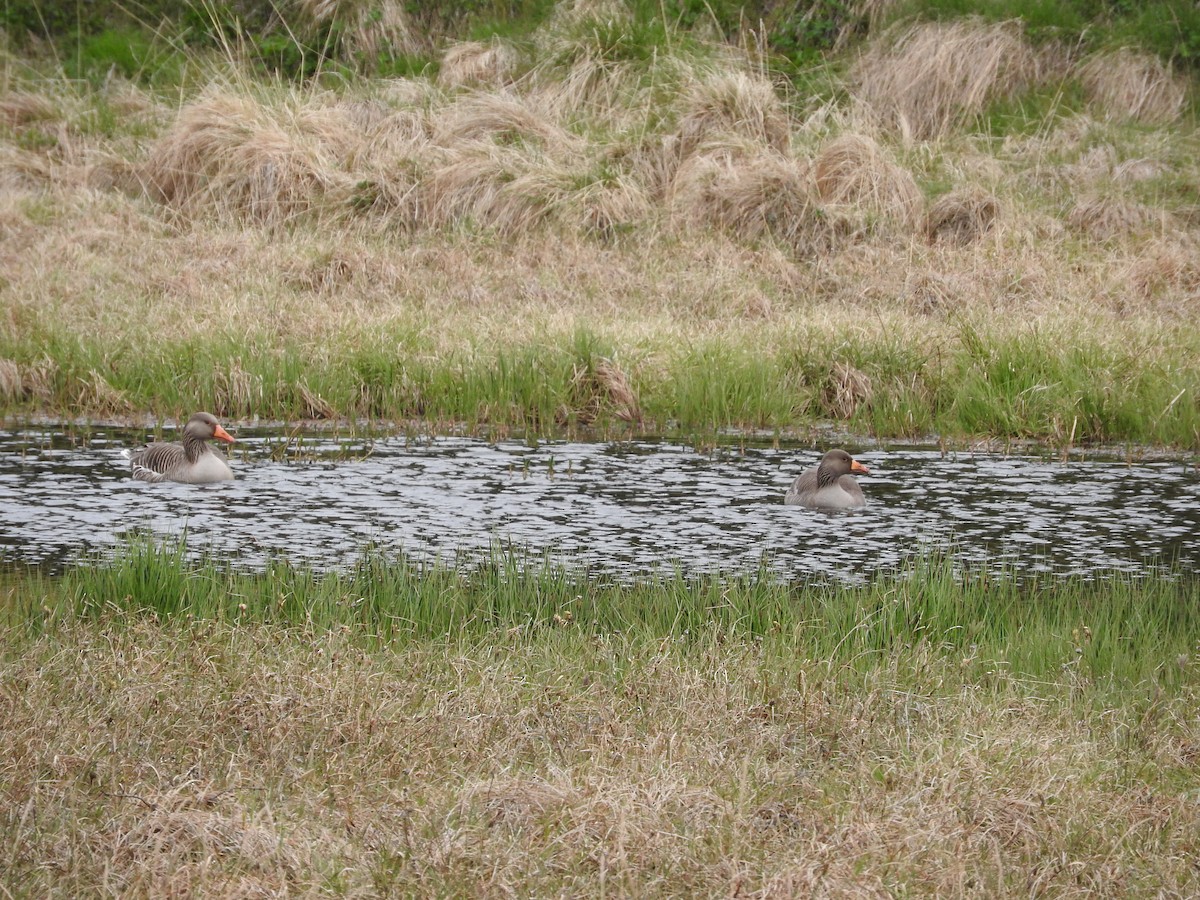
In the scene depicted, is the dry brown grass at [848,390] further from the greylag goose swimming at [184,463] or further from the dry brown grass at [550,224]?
the greylag goose swimming at [184,463]

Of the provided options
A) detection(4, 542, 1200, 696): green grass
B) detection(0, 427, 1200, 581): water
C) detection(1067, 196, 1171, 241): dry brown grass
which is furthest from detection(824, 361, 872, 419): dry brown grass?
detection(1067, 196, 1171, 241): dry brown grass

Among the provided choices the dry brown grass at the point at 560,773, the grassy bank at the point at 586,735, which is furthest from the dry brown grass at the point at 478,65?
the dry brown grass at the point at 560,773

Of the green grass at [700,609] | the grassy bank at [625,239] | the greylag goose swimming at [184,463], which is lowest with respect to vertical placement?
the green grass at [700,609]

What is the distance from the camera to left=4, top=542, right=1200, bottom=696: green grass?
5.75 m

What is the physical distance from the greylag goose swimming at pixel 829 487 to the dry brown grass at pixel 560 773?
2941mm

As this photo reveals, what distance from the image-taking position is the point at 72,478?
29.7ft

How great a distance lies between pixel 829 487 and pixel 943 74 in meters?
10.3

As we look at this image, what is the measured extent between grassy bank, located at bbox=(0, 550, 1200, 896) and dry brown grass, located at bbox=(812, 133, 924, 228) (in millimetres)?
9007

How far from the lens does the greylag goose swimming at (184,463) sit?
9023 mm

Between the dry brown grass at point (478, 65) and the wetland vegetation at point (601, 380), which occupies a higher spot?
the dry brown grass at point (478, 65)

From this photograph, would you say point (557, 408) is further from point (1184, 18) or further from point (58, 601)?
point (1184, 18)

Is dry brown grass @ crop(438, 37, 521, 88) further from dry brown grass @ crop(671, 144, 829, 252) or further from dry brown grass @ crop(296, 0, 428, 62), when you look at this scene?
dry brown grass @ crop(671, 144, 829, 252)

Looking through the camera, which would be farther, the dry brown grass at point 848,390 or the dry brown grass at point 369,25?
the dry brown grass at point 369,25

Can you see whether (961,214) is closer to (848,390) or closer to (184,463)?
(848,390)
